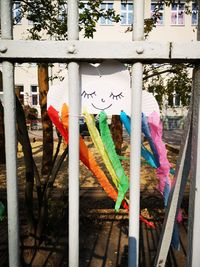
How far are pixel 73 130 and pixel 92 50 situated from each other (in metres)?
0.31

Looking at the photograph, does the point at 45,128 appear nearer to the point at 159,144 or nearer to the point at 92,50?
the point at 159,144

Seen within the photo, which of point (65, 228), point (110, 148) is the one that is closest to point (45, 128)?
point (65, 228)

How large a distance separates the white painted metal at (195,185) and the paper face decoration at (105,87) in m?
0.23

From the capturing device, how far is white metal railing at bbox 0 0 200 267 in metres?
1.03

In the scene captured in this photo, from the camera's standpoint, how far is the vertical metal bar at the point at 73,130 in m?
1.04

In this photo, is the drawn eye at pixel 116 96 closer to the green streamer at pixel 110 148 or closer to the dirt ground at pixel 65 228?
the green streamer at pixel 110 148

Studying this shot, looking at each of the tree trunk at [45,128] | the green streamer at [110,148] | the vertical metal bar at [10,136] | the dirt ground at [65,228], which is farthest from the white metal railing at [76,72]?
the tree trunk at [45,128]

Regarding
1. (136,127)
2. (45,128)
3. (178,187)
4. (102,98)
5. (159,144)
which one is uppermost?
(102,98)

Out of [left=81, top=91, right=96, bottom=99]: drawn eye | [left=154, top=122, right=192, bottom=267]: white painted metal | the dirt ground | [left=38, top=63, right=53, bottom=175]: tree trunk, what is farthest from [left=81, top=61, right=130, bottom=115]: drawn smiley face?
[left=38, top=63, right=53, bottom=175]: tree trunk

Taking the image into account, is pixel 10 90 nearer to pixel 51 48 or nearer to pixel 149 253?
pixel 51 48

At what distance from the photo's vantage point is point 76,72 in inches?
42.0

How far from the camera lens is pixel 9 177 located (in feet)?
3.65

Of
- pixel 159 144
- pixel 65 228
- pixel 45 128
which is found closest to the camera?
pixel 159 144

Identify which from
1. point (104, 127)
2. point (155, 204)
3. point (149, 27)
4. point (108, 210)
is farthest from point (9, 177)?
point (149, 27)
